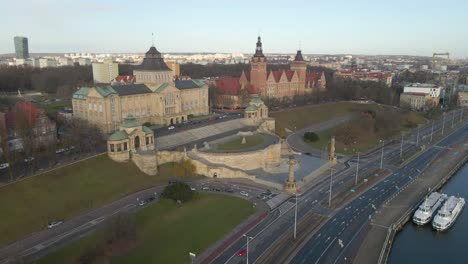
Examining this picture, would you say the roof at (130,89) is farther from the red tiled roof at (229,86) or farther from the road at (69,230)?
the red tiled roof at (229,86)

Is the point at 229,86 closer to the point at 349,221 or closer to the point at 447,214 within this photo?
the point at 349,221

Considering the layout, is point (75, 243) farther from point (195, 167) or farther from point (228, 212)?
point (195, 167)

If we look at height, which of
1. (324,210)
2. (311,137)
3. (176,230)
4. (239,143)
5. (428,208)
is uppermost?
(239,143)

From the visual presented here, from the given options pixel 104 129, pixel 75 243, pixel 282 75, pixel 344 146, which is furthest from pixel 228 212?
pixel 282 75

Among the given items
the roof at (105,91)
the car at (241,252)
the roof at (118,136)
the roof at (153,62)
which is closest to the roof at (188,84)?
the roof at (153,62)

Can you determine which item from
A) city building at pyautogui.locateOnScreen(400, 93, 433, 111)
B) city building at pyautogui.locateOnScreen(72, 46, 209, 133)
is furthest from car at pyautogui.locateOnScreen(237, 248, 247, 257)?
city building at pyautogui.locateOnScreen(400, 93, 433, 111)

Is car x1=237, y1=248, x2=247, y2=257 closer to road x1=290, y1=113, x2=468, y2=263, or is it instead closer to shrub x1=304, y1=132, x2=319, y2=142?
road x1=290, y1=113, x2=468, y2=263

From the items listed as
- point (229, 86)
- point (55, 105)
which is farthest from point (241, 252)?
point (55, 105)

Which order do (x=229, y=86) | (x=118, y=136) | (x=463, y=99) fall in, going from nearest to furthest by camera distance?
(x=118, y=136), (x=229, y=86), (x=463, y=99)
